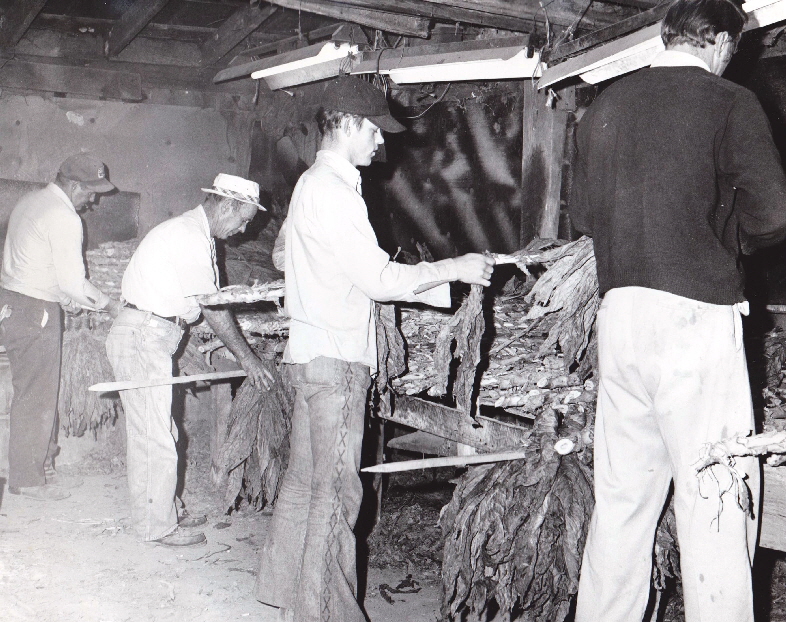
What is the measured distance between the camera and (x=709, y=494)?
2.07m

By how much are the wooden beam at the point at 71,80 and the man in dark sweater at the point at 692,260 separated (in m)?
6.13

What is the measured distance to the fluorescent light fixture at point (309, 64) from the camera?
525cm

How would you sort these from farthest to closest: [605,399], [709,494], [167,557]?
1. [167,557]
2. [605,399]
3. [709,494]

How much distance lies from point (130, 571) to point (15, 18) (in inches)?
181

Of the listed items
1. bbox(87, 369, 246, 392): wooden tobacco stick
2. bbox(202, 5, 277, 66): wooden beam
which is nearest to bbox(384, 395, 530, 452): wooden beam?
bbox(87, 369, 246, 392): wooden tobacco stick

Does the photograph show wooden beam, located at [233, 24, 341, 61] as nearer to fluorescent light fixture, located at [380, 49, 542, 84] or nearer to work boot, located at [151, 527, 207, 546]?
fluorescent light fixture, located at [380, 49, 542, 84]

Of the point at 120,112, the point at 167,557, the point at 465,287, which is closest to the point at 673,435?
the point at 465,287

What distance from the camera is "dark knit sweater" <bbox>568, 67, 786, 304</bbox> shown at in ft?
6.72

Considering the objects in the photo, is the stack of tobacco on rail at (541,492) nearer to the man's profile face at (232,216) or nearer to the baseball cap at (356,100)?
the baseball cap at (356,100)

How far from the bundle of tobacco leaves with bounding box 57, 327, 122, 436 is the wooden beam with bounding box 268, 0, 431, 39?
10.1 feet

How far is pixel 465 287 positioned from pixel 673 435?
9.77 ft

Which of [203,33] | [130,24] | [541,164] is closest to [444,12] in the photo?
[541,164]

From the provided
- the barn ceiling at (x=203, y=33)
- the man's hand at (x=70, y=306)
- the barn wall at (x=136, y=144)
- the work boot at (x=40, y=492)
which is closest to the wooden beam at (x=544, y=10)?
the barn ceiling at (x=203, y=33)

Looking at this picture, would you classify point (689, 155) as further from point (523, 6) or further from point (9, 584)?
point (9, 584)
